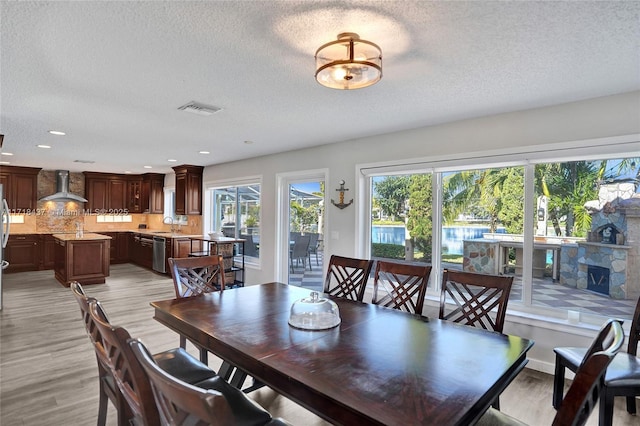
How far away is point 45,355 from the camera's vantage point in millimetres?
3303

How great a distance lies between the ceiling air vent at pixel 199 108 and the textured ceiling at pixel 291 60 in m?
0.10

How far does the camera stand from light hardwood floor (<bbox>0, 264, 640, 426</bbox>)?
7.84 ft

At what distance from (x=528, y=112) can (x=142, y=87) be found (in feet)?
11.0

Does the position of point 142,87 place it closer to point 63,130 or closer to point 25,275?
point 63,130

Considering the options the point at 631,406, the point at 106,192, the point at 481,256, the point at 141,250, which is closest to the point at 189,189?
the point at 141,250

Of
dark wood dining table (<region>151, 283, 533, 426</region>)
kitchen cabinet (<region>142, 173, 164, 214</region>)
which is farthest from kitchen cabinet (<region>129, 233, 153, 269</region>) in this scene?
dark wood dining table (<region>151, 283, 533, 426</region>)

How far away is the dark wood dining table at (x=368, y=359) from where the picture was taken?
1.19 meters

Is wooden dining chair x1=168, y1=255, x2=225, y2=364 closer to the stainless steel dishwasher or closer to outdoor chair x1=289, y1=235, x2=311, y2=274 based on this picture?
outdoor chair x1=289, y1=235, x2=311, y2=274

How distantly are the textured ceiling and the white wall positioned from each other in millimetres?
200

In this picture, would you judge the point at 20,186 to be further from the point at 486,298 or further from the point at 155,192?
the point at 486,298

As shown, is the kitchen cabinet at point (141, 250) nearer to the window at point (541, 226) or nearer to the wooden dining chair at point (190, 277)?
the wooden dining chair at point (190, 277)

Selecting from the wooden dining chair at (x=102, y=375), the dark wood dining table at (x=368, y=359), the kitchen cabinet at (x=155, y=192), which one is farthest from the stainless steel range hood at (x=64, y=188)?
the wooden dining chair at (x=102, y=375)

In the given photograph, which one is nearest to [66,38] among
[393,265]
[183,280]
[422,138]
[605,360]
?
[183,280]

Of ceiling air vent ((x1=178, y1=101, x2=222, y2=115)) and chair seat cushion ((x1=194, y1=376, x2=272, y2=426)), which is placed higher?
ceiling air vent ((x1=178, y1=101, x2=222, y2=115))
